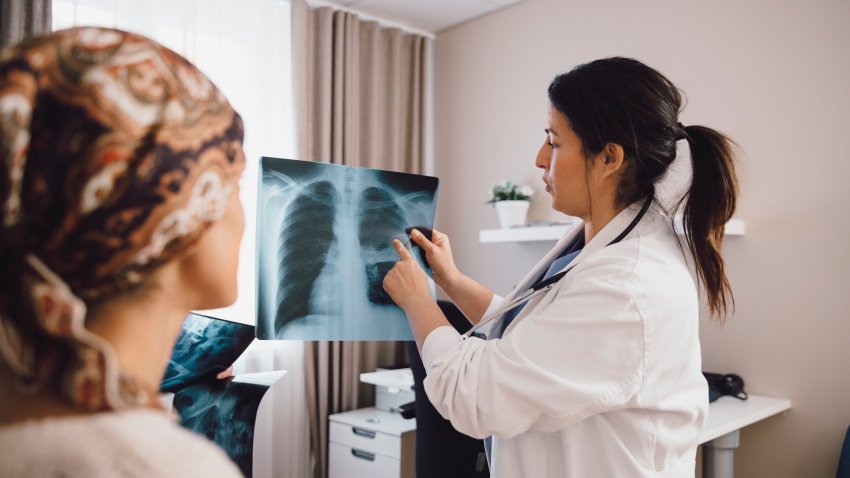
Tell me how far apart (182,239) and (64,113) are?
0.36 ft

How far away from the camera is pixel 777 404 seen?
214 cm

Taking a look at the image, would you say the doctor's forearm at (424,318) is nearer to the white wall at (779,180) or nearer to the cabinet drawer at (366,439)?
the cabinet drawer at (366,439)

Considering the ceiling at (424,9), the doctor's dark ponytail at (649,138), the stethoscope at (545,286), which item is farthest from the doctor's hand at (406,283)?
the ceiling at (424,9)

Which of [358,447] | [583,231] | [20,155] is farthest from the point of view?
[358,447]

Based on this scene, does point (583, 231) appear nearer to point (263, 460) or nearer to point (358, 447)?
point (358, 447)

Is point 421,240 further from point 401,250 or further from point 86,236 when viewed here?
point 86,236

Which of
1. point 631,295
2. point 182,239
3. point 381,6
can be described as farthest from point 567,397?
point 381,6

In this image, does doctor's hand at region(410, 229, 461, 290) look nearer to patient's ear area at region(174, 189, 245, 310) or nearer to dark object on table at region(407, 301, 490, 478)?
dark object on table at region(407, 301, 490, 478)

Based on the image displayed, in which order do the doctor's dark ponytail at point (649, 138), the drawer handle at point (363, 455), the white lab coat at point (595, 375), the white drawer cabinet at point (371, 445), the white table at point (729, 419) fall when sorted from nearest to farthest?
1. the white lab coat at point (595, 375)
2. the doctor's dark ponytail at point (649, 138)
3. the white table at point (729, 419)
4. the white drawer cabinet at point (371, 445)
5. the drawer handle at point (363, 455)

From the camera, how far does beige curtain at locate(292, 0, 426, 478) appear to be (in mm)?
2893

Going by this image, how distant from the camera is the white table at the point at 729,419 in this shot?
6.46 ft


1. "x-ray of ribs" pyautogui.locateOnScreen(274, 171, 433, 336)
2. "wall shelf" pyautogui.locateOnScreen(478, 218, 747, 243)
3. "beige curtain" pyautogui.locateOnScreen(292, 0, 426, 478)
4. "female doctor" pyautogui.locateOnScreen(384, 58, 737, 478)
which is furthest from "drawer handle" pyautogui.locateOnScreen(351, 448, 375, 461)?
"female doctor" pyautogui.locateOnScreen(384, 58, 737, 478)

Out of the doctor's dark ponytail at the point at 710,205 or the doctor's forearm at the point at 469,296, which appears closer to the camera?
the doctor's dark ponytail at the point at 710,205

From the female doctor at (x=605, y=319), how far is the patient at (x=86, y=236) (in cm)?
60
